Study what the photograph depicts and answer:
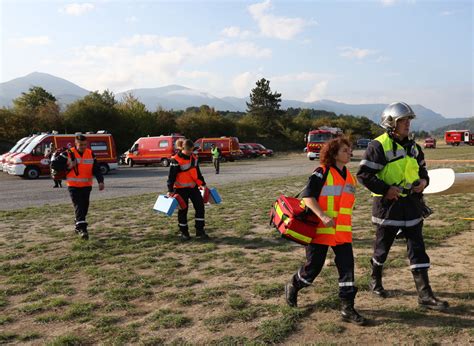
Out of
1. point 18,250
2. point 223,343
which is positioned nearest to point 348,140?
point 223,343

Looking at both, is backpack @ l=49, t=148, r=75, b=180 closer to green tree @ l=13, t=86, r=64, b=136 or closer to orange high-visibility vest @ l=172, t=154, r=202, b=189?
orange high-visibility vest @ l=172, t=154, r=202, b=189

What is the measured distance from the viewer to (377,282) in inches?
185

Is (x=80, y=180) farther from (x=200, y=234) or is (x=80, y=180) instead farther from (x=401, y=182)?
(x=401, y=182)

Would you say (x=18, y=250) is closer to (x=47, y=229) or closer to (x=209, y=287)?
(x=47, y=229)

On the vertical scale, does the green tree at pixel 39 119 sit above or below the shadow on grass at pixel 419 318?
above

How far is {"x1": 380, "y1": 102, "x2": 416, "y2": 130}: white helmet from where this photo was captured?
4.31 metres

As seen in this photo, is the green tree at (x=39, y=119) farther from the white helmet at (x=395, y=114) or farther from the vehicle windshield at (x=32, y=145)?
the white helmet at (x=395, y=114)

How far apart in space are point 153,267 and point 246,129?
194 ft

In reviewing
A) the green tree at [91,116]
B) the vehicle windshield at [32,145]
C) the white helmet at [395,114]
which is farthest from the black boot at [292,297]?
the green tree at [91,116]

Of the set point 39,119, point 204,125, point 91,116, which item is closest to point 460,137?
point 204,125

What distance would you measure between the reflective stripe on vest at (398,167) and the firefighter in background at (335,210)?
44cm

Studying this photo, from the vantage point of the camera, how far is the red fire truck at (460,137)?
223 feet

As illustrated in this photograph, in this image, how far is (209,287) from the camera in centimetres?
509

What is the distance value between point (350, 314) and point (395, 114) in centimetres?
206
